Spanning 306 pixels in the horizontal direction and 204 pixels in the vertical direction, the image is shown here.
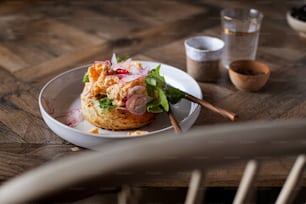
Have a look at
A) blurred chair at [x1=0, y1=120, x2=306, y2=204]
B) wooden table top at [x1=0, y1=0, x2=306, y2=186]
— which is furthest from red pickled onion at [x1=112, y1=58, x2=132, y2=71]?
blurred chair at [x1=0, y1=120, x2=306, y2=204]

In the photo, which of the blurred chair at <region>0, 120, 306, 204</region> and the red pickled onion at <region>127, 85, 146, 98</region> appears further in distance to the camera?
the red pickled onion at <region>127, 85, 146, 98</region>

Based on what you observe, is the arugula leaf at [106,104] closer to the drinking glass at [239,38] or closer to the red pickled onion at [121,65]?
the red pickled onion at [121,65]

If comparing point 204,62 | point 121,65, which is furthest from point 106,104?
point 204,62

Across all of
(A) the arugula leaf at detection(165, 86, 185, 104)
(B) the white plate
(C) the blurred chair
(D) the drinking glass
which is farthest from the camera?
(D) the drinking glass

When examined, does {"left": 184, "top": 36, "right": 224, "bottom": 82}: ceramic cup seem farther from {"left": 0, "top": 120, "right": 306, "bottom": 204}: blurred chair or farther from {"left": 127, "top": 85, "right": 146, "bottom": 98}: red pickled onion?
{"left": 0, "top": 120, "right": 306, "bottom": 204}: blurred chair

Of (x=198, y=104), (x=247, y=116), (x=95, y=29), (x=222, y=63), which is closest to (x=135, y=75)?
(x=198, y=104)
